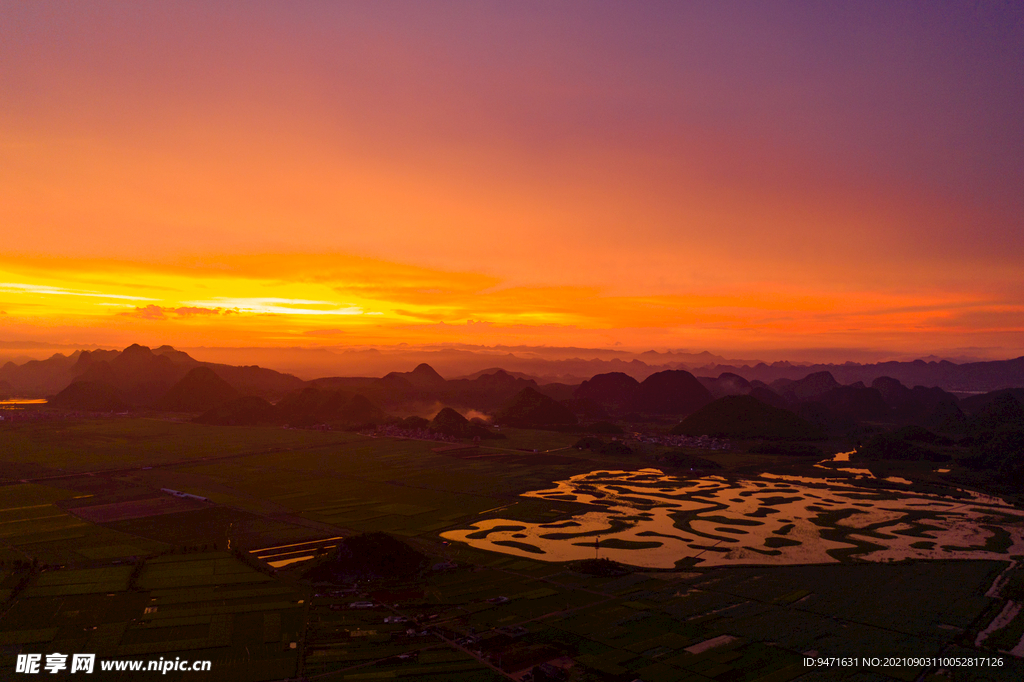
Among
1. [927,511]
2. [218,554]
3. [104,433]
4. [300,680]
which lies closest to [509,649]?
[300,680]

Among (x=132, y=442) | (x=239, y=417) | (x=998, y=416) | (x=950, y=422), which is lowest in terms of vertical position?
(x=132, y=442)

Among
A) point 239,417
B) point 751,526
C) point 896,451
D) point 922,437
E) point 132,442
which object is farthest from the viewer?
point 239,417

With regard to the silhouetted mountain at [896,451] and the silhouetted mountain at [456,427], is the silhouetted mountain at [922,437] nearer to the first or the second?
the silhouetted mountain at [896,451]

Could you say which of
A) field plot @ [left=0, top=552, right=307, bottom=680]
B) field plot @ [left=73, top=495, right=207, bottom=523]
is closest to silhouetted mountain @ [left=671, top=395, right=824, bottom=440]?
field plot @ [left=73, top=495, right=207, bottom=523]

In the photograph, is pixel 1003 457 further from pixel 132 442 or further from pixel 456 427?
pixel 132 442

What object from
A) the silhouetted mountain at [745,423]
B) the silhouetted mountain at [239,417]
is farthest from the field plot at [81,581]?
the silhouetted mountain at [745,423]

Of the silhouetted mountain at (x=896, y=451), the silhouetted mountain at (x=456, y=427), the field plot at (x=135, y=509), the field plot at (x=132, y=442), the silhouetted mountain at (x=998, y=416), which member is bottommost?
the field plot at (x=132, y=442)

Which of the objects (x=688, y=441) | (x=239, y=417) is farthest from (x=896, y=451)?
(x=239, y=417)
